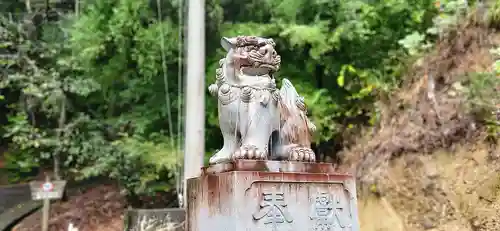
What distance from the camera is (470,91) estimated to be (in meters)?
6.25

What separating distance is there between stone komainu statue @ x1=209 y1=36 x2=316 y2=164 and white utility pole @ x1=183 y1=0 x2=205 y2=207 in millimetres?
3374

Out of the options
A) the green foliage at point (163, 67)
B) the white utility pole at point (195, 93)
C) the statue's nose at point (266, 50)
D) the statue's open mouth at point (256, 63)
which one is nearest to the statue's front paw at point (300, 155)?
the statue's open mouth at point (256, 63)

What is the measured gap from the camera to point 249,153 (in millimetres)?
3205

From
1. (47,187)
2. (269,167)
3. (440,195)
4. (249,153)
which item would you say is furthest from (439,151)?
(47,187)

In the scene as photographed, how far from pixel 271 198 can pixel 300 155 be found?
0.46 metres

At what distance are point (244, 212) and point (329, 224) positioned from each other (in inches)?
28.2

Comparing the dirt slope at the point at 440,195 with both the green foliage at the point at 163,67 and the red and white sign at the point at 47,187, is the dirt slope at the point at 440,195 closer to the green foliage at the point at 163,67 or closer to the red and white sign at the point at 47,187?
the green foliage at the point at 163,67

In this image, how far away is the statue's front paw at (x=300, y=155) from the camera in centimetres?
344

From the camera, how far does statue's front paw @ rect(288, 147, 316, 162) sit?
344 centimetres

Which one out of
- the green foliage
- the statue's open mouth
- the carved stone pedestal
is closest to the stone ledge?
the carved stone pedestal

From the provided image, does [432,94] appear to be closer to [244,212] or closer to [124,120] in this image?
[244,212]

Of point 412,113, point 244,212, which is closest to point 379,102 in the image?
point 412,113

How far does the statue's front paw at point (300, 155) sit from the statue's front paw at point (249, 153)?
27 cm

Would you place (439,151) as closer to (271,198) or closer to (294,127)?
(294,127)
